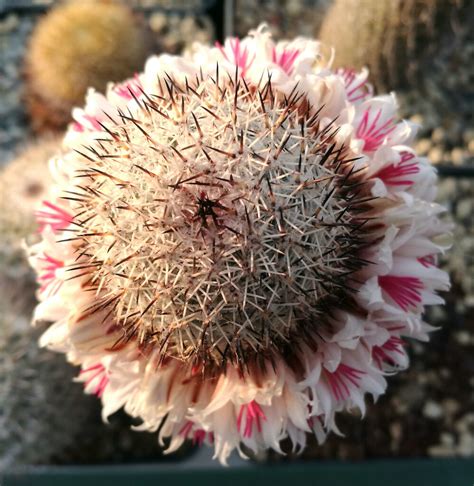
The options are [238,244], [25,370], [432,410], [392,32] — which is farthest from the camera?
[432,410]

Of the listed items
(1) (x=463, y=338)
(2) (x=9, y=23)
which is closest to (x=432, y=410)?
(1) (x=463, y=338)

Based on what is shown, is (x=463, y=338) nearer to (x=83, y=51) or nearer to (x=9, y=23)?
(x=83, y=51)

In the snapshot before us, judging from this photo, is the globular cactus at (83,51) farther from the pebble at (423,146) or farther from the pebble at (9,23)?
the pebble at (423,146)

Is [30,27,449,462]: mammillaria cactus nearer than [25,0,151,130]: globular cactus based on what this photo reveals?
Yes

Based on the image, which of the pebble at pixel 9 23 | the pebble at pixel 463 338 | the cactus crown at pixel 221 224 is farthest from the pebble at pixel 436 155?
the pebble at pixel 9 23

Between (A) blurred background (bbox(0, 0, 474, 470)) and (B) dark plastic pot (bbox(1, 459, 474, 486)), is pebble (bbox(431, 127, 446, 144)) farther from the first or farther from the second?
(B) dark plastic pot (bbox(1, 459, 474, 486))

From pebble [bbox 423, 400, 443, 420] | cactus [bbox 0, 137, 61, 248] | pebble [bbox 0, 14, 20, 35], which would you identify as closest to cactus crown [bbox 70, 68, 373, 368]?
cactus [bbox 0, 137, 61, 248]
